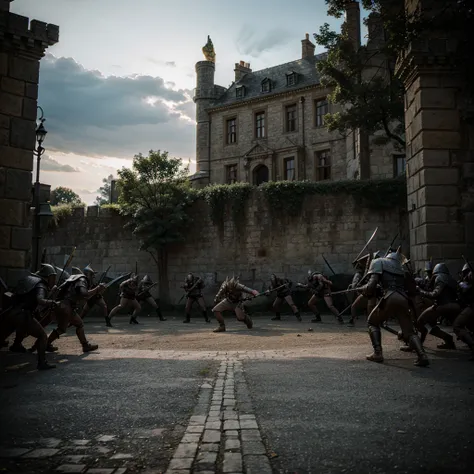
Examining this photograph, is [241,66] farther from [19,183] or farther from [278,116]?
[19,183]

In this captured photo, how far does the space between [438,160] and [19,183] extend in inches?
346

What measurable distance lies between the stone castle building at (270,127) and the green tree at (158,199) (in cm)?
1027

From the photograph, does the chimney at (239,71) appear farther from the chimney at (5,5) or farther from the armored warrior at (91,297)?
the chimney at (5,5)

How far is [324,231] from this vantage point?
1964 centimetres

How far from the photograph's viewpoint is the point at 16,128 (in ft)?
31.0

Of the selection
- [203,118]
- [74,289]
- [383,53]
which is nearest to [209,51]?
[203,118]

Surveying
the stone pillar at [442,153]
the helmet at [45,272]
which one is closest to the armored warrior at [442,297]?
the stone pillar at [442,153]

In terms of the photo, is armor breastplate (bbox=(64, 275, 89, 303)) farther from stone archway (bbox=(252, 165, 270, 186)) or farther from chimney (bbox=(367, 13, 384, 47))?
stone archway (bbox=(252, 165, 270, 186))

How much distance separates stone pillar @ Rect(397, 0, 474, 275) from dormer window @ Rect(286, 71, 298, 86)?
22409mm

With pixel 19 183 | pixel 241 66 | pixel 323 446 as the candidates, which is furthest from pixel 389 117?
pixel 241 66

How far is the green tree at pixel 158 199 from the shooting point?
68.2 ft

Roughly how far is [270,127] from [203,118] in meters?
5.66

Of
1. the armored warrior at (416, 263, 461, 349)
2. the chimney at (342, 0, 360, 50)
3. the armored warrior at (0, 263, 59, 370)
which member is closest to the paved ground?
the armored warrior at (0, 263, 59, 370)

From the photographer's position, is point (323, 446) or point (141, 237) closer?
point (323, 446)
